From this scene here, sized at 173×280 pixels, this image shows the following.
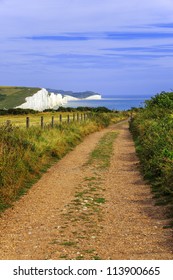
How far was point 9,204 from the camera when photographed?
33.1ft

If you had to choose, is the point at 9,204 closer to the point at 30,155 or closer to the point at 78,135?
the point at 30,155

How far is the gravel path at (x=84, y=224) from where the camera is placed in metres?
7.12

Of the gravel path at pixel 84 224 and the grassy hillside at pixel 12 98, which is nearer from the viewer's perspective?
the gravel path at pixel 84 224

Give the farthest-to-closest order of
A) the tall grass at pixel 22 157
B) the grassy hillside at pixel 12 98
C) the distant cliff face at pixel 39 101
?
the distant cliff face at pixel 39 101 → the grassy hillside at pixel 12 98 → the tall grass at pixel 22 157

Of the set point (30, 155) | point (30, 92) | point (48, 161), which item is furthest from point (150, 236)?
point (30, 92)

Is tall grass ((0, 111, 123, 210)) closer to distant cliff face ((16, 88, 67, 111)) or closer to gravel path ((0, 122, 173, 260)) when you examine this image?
gravel path ((0, 122, 173, 260))

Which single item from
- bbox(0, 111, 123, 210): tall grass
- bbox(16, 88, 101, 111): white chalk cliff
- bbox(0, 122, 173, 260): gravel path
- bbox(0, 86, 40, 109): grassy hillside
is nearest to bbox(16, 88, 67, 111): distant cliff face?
bbox(16, 88, 101, 111): white chalk cliff

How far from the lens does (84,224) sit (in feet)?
28.3

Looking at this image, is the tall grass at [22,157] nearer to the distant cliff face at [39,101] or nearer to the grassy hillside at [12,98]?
the grassy hillside at [12,98]

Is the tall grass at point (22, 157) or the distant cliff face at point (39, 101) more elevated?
the distant cliff face at point (39, 101)

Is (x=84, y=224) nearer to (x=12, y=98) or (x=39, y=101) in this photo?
(x=12, y=98)

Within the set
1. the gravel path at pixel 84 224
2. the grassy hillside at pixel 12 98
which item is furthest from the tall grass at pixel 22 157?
the grassy hillside at pixel 12 98

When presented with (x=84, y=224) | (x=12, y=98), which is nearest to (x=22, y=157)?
(x=84, y=224)
